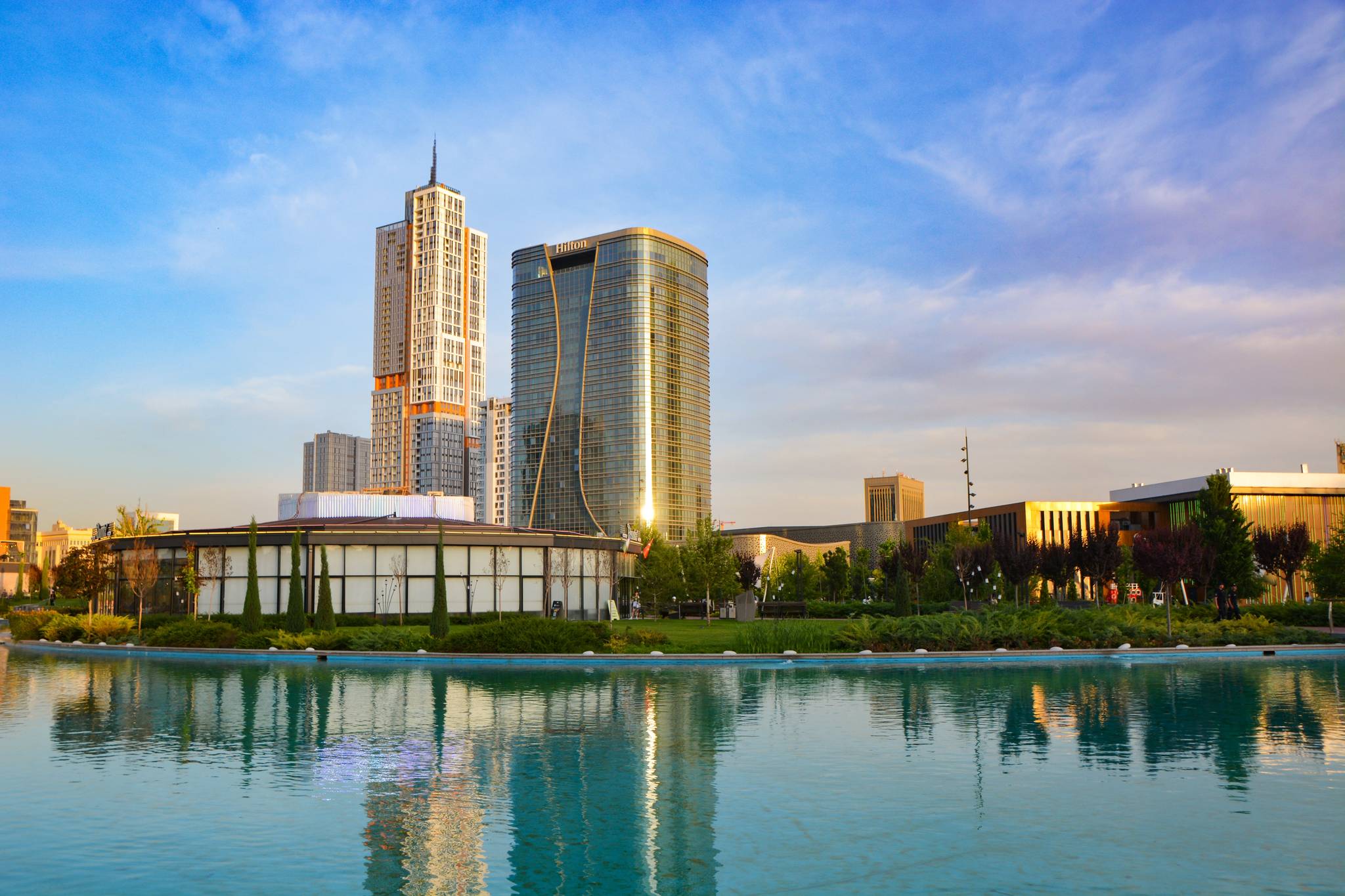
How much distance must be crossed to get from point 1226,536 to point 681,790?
4924 cm

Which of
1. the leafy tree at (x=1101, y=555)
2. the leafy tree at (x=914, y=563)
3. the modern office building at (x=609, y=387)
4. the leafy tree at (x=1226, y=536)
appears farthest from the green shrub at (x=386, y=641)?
the modern office building at (x=609, y=387)

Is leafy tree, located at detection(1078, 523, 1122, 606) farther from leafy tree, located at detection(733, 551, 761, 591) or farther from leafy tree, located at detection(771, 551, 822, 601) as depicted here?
leafy tree, located at detection(771, 551, 822, 601)

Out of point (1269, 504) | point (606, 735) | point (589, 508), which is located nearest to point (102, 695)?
point (606, 735)

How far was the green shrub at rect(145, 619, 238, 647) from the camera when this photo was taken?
43.3 meters

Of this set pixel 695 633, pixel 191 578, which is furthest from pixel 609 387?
pixel 695 633

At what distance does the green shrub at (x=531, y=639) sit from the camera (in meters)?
38.5

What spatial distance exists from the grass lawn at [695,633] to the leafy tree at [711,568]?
135 inches

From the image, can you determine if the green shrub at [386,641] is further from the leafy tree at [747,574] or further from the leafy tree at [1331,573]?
the leafy tree at [1331,573]

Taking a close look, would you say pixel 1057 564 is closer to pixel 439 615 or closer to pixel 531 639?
pixel 531 639

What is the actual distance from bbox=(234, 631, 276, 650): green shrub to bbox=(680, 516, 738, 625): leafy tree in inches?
1144

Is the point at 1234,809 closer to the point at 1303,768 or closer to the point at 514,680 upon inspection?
the point at 1303,768

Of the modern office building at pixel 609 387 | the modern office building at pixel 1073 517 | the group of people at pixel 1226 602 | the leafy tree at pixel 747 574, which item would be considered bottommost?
the group of people at pixel 1226 602

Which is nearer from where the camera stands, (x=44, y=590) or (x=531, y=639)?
(x=531, y=639)

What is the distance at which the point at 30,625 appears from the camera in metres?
52.9
